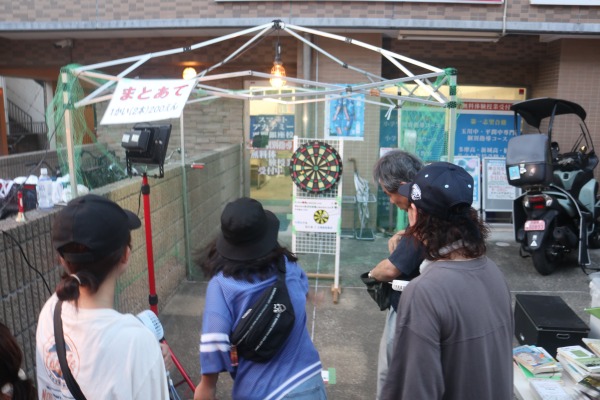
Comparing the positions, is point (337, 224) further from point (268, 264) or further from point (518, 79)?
point (518, 79)

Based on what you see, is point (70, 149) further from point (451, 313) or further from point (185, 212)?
point (451, 313)

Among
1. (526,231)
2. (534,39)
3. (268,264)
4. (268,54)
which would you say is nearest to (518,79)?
(534,39)

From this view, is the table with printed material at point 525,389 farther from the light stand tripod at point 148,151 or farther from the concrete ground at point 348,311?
the light stand tripod at point 148,151

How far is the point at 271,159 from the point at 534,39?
5.17m

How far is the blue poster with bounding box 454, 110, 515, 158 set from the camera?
28.5 feet

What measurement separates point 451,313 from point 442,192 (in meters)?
0.44

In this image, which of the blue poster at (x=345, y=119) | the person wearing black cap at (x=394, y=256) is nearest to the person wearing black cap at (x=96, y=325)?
the person wearing black cap at (x=394, y=256)

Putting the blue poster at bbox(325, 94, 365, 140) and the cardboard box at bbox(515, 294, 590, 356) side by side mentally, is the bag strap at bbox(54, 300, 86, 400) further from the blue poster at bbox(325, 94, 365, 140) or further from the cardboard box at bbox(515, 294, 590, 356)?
the blue poster at bbox(325, 94, 365, 140)

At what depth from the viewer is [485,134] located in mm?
8695

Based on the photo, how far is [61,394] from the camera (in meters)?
1.64

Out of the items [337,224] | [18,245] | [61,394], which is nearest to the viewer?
[61,394]

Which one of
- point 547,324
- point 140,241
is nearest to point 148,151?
point 140,241

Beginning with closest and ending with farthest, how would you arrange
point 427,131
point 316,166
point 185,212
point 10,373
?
1. point 10,373
2. point 316,166
3. point 185,212
4. point 427,131

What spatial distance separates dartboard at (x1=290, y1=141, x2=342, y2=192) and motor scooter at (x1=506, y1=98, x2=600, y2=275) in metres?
2.30
